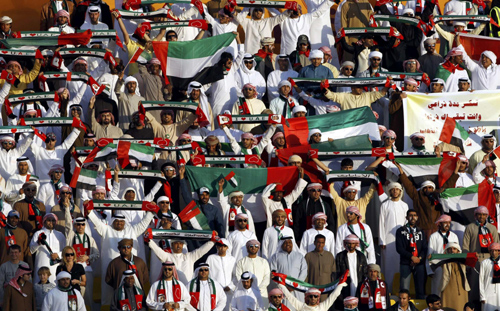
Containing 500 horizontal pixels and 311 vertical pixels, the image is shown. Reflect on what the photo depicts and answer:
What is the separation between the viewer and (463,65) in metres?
22.8

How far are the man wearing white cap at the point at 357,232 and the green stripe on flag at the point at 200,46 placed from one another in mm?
5032

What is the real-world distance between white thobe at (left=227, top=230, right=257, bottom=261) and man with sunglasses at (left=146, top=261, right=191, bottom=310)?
1.22 meters

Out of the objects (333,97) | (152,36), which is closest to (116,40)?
(152,36)

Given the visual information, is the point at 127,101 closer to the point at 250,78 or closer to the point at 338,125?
the point at 250,78

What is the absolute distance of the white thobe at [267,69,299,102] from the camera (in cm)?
2238

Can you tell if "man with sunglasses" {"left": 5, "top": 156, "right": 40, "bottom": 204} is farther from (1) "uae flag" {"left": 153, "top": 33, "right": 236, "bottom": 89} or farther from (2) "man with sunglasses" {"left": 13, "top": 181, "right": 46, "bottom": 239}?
(1) "uae flag" {"left": 153, "top": 33, "right": 236, "bottom": 89}

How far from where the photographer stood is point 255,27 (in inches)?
926

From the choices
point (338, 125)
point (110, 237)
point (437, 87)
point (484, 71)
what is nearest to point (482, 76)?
point (484, 71)

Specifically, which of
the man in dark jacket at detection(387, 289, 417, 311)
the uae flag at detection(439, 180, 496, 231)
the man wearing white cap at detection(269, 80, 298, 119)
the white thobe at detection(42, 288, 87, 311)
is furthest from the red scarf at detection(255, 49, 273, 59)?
the white thobe at detection(42, 288, 87, 311)

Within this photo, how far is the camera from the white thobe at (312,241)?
741 inches

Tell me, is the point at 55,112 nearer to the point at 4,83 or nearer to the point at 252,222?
the point at 4,83

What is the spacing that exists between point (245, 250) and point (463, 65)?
6.20 m

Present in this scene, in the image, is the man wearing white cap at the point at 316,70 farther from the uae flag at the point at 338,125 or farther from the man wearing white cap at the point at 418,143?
the man wearing white cap at the point at 418,143

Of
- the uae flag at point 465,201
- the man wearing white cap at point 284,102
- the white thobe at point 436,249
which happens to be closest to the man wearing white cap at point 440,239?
the white thobe at point 436,249
